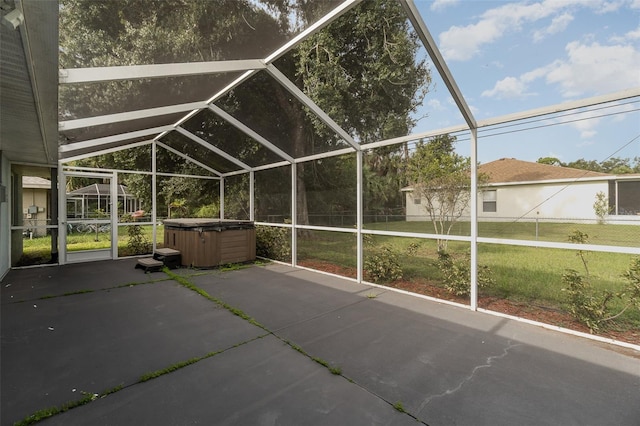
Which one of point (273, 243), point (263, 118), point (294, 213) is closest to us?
point (263, 118)

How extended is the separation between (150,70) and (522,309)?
558 cm

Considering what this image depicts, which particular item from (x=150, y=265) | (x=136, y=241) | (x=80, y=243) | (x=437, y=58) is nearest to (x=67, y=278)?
(x=150, y=265)

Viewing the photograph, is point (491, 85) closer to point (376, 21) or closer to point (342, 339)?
point (376, 21)

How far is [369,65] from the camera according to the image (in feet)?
14.8

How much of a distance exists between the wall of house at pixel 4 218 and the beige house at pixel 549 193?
8.20 m

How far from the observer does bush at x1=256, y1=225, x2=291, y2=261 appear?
23.0ft

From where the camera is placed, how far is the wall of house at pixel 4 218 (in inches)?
210

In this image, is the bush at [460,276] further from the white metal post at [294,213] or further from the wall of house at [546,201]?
the white metal post at [294,213]

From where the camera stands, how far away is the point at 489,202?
14.9 feet

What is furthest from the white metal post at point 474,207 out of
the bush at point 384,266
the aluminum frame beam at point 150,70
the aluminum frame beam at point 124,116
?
the aluminum frame beam at point 124,116

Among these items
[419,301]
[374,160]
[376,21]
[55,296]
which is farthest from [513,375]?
[55,296]

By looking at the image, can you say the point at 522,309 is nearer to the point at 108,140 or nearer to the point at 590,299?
the point at 590,299

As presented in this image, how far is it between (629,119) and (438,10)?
2196 millimetres

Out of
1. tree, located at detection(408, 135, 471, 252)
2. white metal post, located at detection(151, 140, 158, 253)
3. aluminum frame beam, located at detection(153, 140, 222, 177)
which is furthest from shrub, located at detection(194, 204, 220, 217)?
tree, located at detection(408, 135, 471, 252)
